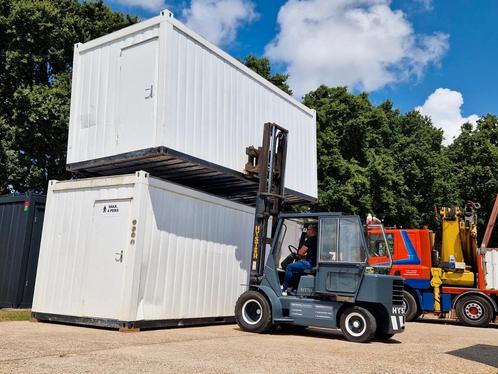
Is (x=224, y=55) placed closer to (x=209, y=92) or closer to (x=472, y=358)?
(x=209, y=92)

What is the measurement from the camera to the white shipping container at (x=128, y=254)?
29.6 feet

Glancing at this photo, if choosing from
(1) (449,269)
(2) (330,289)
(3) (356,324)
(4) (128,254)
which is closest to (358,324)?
(3) (356,324)

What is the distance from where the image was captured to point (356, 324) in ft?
29.3

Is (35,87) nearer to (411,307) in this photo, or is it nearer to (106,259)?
(106,259)

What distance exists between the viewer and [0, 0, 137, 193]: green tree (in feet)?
59.4

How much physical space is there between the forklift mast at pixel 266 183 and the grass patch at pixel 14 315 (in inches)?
187

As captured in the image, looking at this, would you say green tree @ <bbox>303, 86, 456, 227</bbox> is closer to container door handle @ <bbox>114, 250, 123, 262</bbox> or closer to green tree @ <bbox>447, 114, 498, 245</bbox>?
green tree @ <bbox>447, 114, 498, 245</bbox>

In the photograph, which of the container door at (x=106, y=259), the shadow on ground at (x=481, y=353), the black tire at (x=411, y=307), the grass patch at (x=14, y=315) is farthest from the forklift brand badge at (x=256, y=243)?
the black tire at (x=411, y=307)

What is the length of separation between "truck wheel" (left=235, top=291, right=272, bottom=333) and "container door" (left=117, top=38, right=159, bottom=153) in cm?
348

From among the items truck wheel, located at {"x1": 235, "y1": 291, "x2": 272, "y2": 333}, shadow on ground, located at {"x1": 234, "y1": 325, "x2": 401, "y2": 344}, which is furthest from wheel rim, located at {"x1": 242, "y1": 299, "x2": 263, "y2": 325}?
shadow on ground, located at {"x1": 234, "y1": 325, "x2": 401, "y2": 344}

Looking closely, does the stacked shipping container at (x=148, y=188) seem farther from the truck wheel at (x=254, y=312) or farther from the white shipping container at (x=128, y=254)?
the truck wheel at (x=254, y=312)

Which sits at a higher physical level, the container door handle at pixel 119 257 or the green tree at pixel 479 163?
the green tree at pixel 479 163

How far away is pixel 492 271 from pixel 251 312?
8.87 m

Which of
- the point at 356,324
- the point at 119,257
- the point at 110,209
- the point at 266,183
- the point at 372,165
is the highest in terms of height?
the point at 372,165
